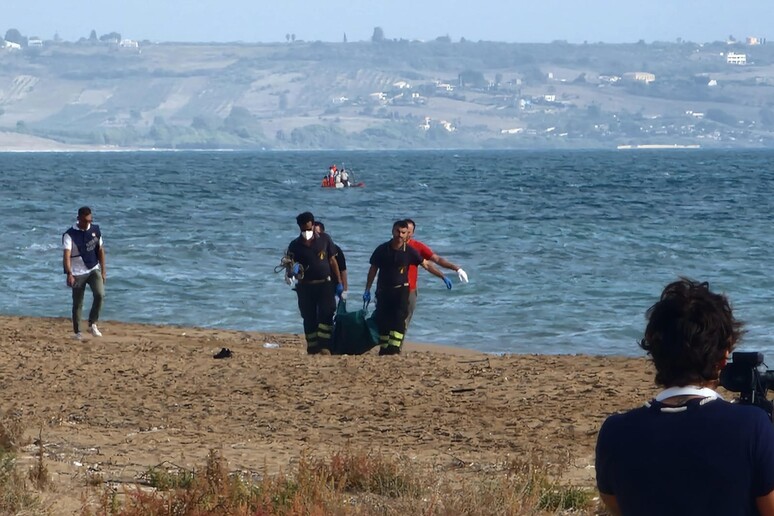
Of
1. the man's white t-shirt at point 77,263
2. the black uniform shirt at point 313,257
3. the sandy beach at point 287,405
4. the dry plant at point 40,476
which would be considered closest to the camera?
the dry plant at point 40,476

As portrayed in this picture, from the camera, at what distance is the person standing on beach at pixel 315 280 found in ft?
38.9

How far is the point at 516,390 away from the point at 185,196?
140 feet

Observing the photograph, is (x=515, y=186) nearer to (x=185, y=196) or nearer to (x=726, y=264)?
(x=185, y=196)

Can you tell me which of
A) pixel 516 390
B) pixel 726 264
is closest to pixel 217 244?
pixel 726 264

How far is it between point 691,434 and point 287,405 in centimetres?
661

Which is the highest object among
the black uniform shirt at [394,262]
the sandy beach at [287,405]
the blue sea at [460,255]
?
the black uniform shirt at [394,262]

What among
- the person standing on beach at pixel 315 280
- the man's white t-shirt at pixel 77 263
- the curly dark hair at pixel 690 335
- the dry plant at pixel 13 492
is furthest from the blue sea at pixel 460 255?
the curly dark hair at pixel 690 335

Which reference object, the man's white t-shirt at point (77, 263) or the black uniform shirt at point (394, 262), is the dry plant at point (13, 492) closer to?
the black uniform shirt at point (394, 262)

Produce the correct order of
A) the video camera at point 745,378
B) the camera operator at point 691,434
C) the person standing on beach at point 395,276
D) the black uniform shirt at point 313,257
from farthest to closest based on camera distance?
the black uniform shirt at point 313,257, the person standing on beach at point 395,276, the video camera at point 745,378, the camera operator at point 691,434

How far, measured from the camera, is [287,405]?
9.41m

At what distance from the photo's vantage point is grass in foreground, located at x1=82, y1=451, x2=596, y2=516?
4.79 meters

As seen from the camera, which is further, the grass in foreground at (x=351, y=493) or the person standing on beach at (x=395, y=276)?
the person standing on beach at (x=395, y=276)

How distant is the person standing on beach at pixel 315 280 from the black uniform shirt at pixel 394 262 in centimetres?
55

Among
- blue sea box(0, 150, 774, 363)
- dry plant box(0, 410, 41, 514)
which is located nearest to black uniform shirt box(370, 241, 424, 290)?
blue sea box(0, 150, 774, 363)
